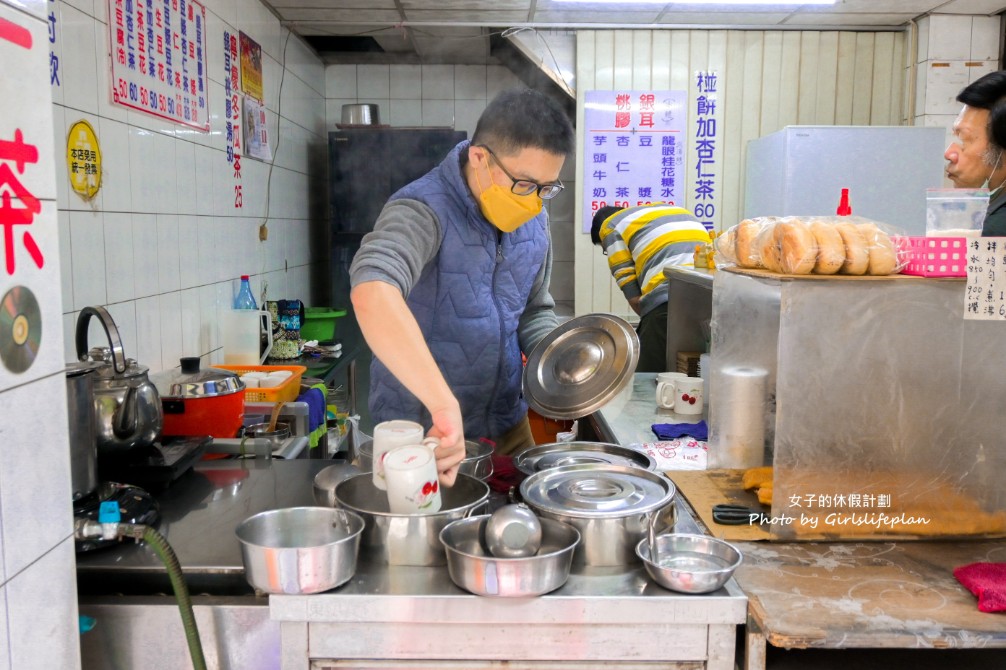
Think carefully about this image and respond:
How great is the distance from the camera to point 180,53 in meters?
3.14

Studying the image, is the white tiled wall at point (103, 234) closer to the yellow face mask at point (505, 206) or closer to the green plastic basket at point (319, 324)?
the green plastic basket at point (319, 324)

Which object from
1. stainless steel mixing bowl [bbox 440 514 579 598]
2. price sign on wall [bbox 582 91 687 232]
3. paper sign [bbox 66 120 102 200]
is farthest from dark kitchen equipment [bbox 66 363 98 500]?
price sign on wall [bbox 582 91 687 232]

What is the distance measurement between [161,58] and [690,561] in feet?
8.72

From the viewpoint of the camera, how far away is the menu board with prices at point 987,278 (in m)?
1.44

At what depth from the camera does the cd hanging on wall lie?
3.34 feet

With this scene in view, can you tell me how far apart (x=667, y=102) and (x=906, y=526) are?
4112 mm

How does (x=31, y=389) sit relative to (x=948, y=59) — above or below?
below

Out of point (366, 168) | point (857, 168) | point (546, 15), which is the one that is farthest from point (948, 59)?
point (366, 168)

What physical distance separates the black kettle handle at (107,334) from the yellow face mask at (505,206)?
2.85 feet

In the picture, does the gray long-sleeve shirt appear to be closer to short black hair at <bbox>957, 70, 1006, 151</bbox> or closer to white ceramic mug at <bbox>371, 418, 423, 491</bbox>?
white ceramic mug at <bbox>371, 418, 423, 491</bbox>

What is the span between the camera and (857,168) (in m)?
4.77

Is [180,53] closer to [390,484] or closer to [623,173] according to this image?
[390,484]

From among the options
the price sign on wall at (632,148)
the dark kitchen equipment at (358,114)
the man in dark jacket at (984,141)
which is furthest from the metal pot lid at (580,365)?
the dark kitchen equipment at (358,114)

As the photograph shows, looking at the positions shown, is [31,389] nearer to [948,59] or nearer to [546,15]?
[546,15]
